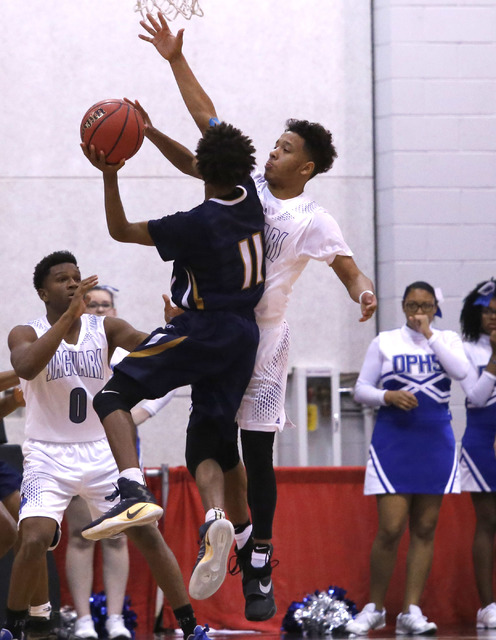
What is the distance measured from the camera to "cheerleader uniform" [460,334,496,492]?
727 cm

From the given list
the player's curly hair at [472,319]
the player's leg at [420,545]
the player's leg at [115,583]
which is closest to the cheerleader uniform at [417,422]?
the player's leg at [420,545]

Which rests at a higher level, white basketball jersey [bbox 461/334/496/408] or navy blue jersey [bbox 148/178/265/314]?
navy blue jersey [bbox 148/178/265/314]

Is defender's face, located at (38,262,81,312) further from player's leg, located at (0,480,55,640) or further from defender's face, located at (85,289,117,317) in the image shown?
defender's face, located at (85,289,117,317)

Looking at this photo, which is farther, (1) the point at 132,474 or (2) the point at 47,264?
(2) the point at 47,264

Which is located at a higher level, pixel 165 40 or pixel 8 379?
pixel 165 40

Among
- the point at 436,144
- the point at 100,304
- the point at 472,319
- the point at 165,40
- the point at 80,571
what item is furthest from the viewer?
the point at 436,144

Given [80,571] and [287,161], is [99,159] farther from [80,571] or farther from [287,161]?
[80,571]

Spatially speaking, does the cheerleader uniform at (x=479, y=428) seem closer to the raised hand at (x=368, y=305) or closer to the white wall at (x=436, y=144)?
the white wall at (x=436, y=144)

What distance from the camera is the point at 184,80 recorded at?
502cm

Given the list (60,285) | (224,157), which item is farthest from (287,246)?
(60,285)

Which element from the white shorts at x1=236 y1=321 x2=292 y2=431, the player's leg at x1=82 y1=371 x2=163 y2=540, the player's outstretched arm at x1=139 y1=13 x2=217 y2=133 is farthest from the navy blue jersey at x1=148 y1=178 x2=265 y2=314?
the player's outstretched arm at x1=139 y1=13 x2=217 y2=133

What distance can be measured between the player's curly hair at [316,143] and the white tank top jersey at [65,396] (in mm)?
1582

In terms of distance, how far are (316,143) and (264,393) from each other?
1.11 metres

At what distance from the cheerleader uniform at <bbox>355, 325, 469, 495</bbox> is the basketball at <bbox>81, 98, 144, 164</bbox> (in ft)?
9.96
